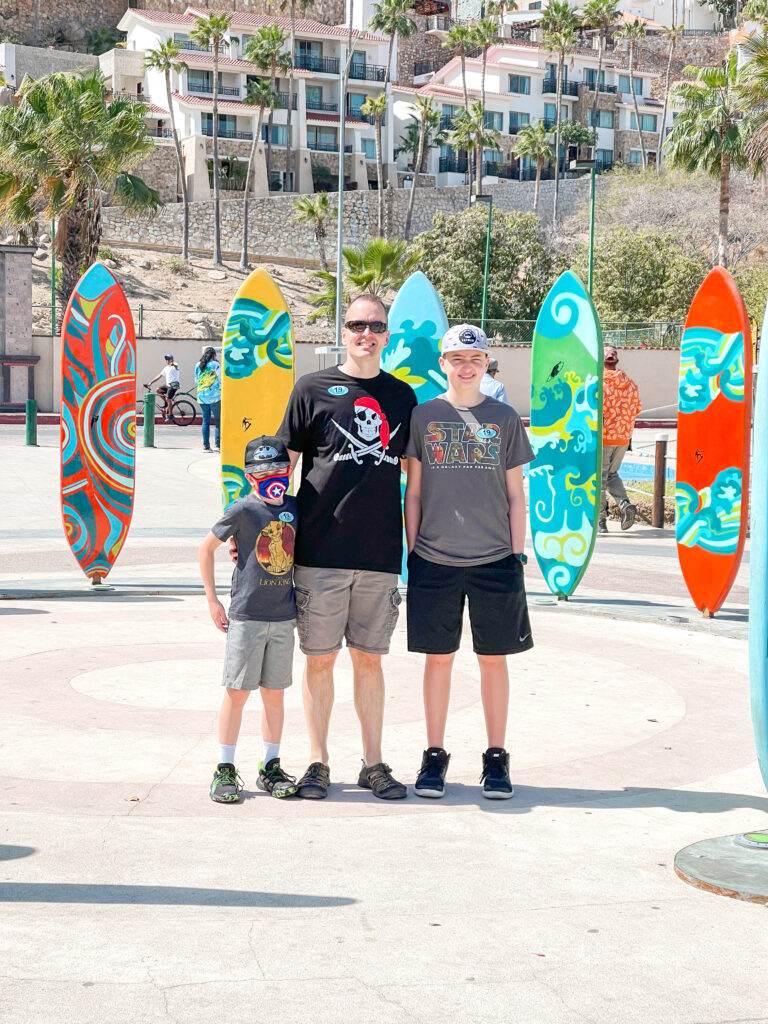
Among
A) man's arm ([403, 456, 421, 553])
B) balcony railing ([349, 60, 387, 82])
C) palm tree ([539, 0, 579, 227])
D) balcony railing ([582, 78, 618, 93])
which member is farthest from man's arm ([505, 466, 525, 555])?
balcony railing ([582, 78, 618, 93])

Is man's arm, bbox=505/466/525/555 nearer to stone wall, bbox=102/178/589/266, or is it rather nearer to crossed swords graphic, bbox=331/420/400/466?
crossed swords graphic, bbox=331/420/400/466

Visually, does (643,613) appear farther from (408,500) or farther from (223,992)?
(223,992)

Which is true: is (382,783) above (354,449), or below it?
below

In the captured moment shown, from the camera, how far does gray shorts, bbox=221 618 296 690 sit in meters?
5.20

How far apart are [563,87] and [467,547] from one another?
89.1 meters

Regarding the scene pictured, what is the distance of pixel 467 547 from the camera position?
5.35m

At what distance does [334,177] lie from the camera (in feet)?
247

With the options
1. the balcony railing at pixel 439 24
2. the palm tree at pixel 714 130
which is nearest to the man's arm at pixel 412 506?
the palm tree at pixel 714 130

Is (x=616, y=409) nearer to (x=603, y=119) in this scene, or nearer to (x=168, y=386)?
(x=168, y=386)

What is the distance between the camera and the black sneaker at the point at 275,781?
5.25 m

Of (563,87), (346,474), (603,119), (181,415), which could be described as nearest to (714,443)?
(346,474)

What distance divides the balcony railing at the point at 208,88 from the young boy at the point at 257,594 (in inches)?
2868

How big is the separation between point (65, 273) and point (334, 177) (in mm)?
43684

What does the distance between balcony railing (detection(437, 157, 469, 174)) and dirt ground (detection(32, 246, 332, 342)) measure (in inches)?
794
